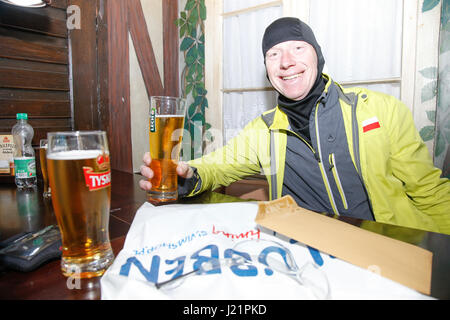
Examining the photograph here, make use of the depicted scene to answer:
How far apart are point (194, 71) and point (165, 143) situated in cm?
187

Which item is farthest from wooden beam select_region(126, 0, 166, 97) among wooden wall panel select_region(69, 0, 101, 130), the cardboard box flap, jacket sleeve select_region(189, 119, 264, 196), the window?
the cardboard box flap

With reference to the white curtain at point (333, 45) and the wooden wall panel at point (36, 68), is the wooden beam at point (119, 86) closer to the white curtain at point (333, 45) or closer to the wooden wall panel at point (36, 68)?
the wooden wall panel at point (36, 68)

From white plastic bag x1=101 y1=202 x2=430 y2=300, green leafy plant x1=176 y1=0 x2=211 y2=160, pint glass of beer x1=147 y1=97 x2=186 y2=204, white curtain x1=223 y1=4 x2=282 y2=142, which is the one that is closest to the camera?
white plastic bag x1=101 y1=202 x2=430 y2=300

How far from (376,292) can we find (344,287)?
45 mm

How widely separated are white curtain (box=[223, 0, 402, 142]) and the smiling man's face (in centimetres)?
69

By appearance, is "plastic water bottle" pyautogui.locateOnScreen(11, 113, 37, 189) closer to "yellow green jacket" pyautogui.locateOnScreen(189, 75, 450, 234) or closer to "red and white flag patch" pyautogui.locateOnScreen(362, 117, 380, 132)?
"yellow green jacket" pyautogui.locateOnScreen(189, 75, 450, 234)

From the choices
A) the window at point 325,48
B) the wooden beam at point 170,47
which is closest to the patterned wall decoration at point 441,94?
the window at point 325,48

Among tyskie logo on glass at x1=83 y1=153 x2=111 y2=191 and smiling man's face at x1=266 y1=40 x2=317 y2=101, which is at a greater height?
smiling man's face at x1=266 y1=40 x2=317 y2=101

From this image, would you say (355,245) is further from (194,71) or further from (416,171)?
(194,71)

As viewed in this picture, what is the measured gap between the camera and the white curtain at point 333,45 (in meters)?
1.76

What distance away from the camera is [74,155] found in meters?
0.52

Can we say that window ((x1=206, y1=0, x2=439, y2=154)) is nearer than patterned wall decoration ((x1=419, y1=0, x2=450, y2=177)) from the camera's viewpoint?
No

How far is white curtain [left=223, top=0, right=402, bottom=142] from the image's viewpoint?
5.77ft

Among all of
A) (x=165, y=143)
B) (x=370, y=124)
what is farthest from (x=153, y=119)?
(x=370, y=124)
